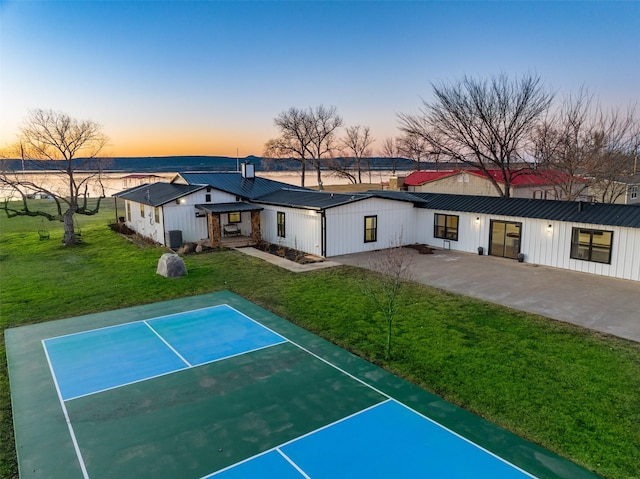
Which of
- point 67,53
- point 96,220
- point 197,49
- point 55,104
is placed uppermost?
point 197,49

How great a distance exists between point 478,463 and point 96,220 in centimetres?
3754


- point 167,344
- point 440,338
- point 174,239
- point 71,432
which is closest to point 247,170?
point 174,239

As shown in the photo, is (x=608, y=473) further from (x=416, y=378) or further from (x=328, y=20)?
(x=328, y=20)

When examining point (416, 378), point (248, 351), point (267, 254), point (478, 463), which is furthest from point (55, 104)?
point (478, 463)

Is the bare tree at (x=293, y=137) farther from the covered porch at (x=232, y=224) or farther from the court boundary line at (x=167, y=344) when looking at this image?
the court boundary line at (x=167, y=344)

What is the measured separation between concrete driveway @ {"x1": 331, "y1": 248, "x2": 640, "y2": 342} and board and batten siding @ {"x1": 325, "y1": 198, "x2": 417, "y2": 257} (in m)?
0.92

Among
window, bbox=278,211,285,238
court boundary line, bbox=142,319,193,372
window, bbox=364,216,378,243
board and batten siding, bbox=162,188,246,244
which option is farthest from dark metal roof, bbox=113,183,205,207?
court boundary line, bbox=142,319,193,372

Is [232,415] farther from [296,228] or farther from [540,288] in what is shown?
[296,228]

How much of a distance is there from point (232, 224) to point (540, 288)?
650 inches

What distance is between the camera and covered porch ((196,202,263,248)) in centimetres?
2182

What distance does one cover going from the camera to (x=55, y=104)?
25.0m

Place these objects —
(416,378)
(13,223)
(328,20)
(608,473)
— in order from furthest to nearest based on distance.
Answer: (13,223), (328,20), (416,378), (608,473)

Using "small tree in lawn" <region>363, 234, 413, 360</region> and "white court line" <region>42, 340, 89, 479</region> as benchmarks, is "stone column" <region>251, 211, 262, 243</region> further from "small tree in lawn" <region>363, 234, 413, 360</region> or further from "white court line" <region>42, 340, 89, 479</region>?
"white court line" <region>42, 340, 89, 479</region>

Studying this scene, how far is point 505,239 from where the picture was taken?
19.0 metres
